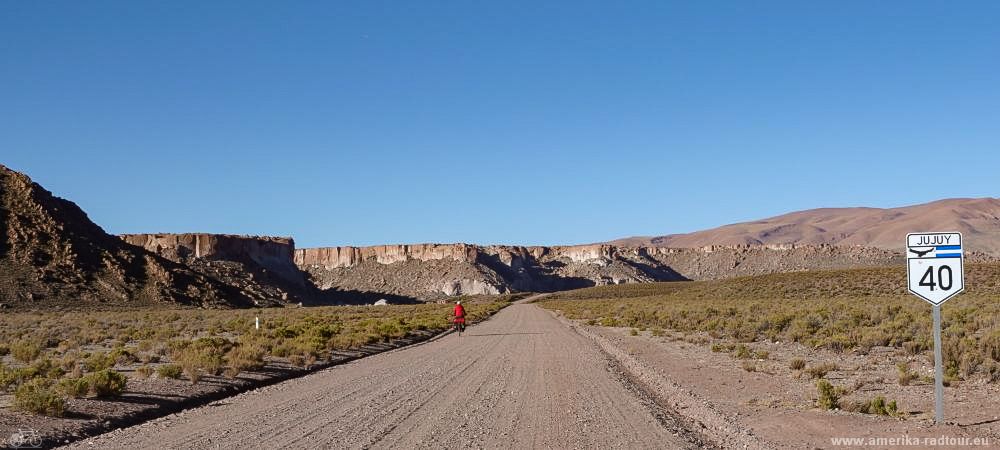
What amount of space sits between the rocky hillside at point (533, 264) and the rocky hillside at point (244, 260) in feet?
57.8

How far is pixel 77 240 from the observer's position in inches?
2729

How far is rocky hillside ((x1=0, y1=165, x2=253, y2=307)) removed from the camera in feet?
197

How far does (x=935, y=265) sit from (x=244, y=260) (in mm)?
115154

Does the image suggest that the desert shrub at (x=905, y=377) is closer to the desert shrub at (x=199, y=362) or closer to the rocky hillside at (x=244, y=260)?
the desert shrub at (x=199, y=362)

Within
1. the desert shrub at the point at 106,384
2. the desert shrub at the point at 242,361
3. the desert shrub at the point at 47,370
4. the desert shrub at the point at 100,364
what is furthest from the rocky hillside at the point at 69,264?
the desert shrub at the point at 106,384

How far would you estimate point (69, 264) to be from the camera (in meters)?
64.9

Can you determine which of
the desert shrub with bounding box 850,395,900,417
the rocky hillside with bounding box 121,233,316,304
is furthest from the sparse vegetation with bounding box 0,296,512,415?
the rocky hillside with bounding box 121,233,316,304

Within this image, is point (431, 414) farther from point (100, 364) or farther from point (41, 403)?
point (100, 364)

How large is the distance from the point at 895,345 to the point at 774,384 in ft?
26.1

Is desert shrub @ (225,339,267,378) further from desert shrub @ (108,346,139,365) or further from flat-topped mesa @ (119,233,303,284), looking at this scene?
flat-topped mesa @ (119,233,303,284)

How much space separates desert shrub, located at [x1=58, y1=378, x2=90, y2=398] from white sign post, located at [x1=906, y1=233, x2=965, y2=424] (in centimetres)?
1231

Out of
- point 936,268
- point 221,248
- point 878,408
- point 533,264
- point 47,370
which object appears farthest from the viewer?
point 533,264

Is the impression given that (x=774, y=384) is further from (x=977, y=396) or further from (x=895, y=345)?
(x=895, y=345)

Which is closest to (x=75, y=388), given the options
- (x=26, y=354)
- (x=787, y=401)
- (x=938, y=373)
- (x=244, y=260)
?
(x=26, y=354)
